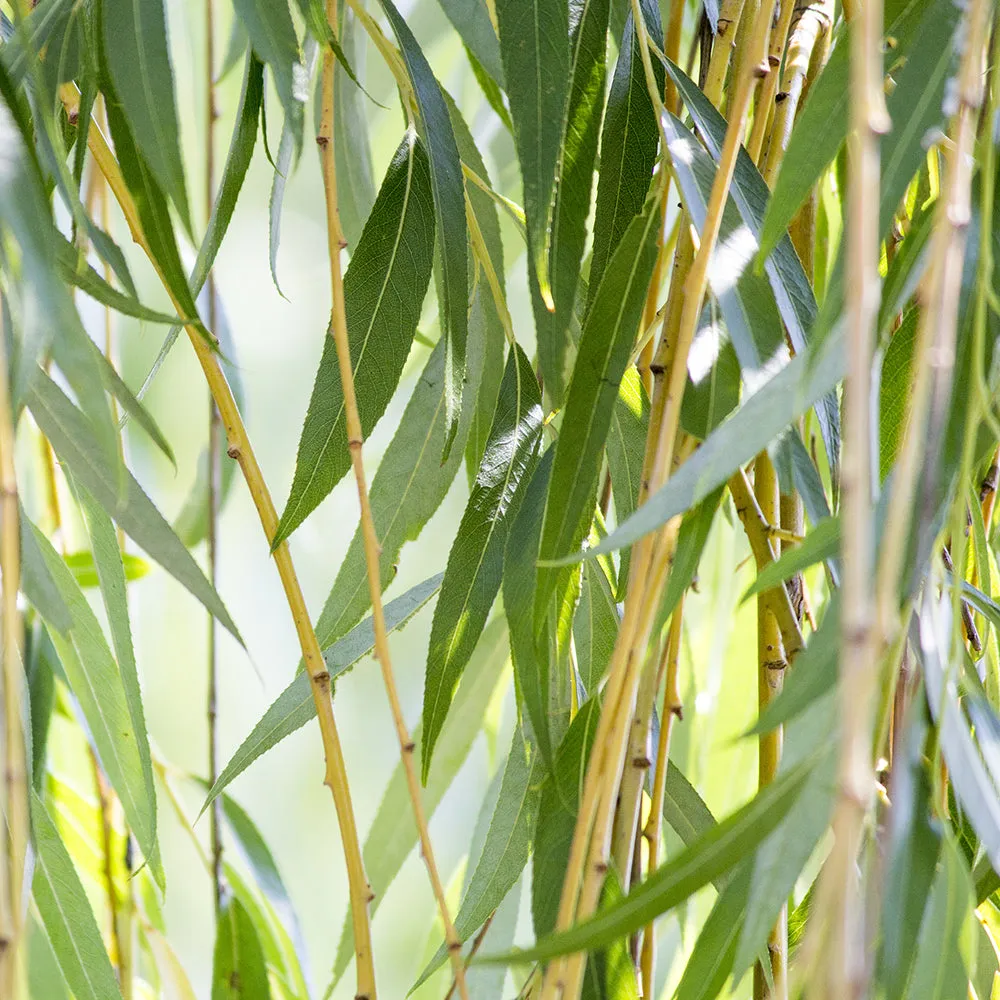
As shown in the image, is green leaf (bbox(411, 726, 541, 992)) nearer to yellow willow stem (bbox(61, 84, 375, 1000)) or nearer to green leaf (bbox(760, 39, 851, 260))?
yellow willow stem (bbox(61, 84, 375, 1000))

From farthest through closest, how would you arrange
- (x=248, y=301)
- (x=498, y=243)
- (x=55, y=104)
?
(x=248, y=301), (x=498, y=243), (x=55, y=104)

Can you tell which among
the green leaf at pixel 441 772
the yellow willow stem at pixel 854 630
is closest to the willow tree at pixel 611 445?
the yellow willow stem at pixel 854 630

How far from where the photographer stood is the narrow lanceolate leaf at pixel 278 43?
356mm

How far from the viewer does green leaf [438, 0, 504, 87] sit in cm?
41

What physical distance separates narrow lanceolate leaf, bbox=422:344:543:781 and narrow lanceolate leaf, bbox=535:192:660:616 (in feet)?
0.21

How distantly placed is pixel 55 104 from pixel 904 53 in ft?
0.90

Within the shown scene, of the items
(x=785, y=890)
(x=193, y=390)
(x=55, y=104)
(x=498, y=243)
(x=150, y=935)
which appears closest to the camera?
(x=785, y=890)

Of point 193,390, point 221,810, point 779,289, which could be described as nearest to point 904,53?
point 779,289

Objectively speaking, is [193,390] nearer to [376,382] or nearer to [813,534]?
[376,382]

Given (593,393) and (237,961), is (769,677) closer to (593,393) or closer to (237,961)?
(593,393)

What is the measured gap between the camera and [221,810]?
76cm

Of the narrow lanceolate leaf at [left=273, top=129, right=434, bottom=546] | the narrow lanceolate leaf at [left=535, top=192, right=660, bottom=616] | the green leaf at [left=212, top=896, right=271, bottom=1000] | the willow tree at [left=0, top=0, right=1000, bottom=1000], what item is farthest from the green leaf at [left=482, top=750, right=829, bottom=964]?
the green leaf at [left=212, top=896, right=271, bottom=1000]

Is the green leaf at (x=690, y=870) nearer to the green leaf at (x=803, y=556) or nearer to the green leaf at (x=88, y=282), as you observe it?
the green leaf at (x=803, y=556)

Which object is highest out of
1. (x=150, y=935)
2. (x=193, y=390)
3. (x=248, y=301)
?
(x=248, y=301)
